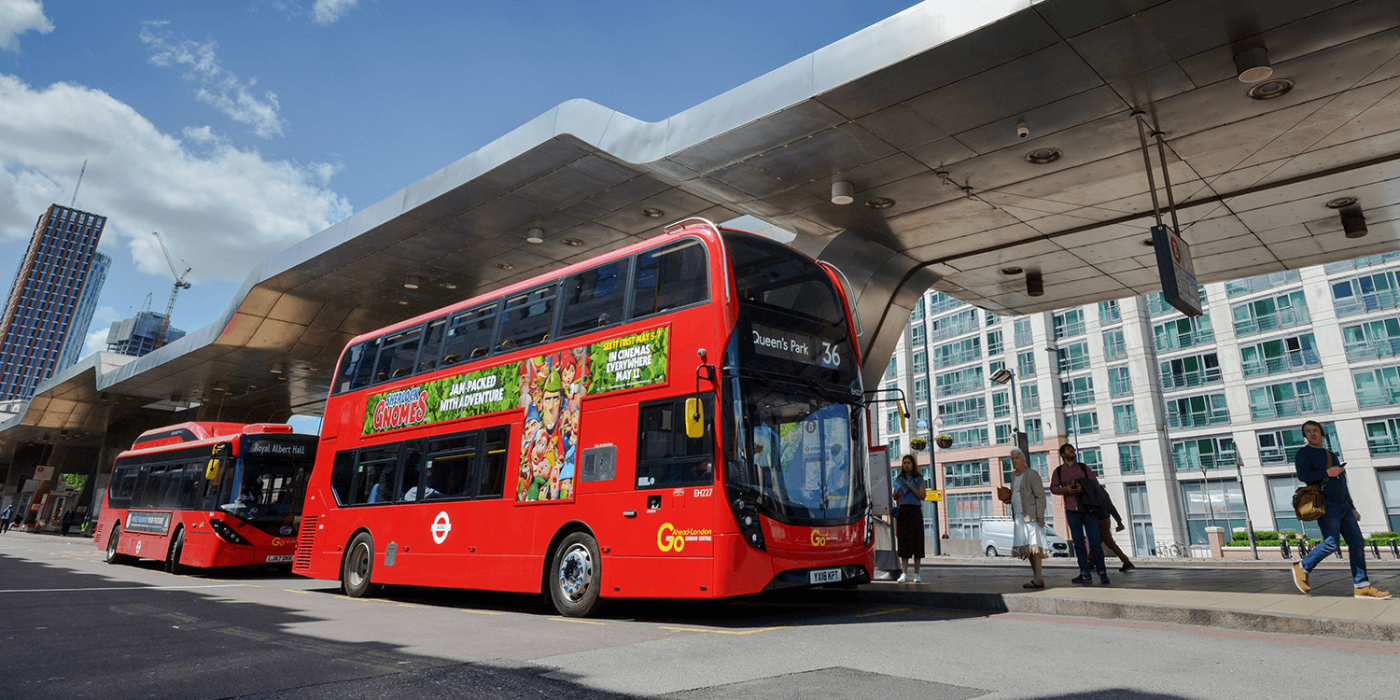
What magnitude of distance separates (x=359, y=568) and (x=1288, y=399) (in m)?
51.1

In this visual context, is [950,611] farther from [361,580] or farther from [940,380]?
[940,380]

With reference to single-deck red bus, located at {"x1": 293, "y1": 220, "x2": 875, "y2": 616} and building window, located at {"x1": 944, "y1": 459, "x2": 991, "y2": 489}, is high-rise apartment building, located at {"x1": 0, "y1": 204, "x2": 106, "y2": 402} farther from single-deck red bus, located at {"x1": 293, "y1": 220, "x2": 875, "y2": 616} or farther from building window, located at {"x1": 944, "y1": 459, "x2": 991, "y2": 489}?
single-deck red bus, located at {"x1": 293, "y1": 220, "x2": 875, "y2": 616}

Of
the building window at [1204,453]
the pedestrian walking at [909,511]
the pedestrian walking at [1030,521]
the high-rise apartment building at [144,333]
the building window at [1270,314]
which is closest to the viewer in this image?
the pedestrian walking at [1030,521]

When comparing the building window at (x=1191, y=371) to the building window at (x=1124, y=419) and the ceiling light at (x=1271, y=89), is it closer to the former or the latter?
the building window at (x=1124, y=419)

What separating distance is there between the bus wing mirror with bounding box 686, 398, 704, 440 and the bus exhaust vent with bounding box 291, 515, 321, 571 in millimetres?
8467

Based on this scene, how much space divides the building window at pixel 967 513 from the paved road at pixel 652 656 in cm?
5310

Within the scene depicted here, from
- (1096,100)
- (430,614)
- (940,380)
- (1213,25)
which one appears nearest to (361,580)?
(430,614)

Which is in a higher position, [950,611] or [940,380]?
[940,380]

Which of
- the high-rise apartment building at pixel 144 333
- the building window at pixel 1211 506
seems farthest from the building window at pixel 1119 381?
the high-rise apartment building at pixel 144 333

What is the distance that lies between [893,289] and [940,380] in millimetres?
53690

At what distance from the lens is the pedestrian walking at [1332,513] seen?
7.29 metres

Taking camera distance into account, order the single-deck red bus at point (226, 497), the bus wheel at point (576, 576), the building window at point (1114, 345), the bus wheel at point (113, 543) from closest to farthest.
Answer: the bus wheel at point (576, 576), the single-deck red bus at point (226, 497), the bus wheel at point (113, 543), the building window at point (1114, 345)

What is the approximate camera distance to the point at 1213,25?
7453 millimetres

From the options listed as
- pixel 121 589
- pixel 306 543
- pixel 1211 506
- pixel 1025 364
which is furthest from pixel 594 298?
pixel 1025 364
